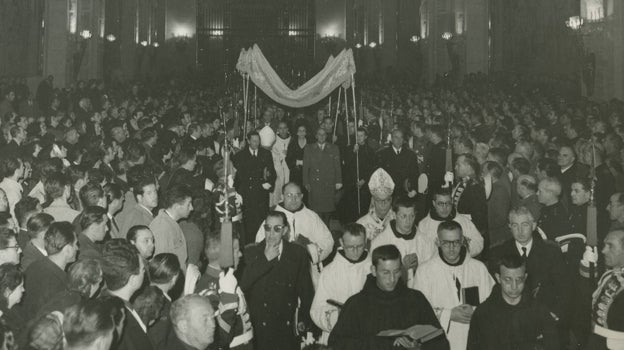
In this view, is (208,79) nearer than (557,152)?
No

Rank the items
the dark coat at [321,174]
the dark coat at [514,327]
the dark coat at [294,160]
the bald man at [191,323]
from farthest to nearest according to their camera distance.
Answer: the dark coat at [294,160]
the dark coat at [321,174]
the dark coat at [514,327]
the bald man at [191,323]

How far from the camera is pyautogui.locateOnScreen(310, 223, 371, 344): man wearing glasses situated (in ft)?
22.0

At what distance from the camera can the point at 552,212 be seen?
27.1 ft

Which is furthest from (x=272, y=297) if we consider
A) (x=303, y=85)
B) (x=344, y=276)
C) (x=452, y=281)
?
(x=303, y=85)

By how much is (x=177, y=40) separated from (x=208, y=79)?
4.29m

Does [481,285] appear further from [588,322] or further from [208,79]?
[208,79]

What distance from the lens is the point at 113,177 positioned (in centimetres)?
1010

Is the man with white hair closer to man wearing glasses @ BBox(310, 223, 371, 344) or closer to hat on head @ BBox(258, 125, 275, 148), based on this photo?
man wearing glasses @ BBox(310, 223, 371, 344)

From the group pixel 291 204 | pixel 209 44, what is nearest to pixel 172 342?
pixel 291 204

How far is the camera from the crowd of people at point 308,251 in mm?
5379

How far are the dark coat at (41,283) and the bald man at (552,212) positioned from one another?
5003 millimetres

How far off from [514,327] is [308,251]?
8.98 feet

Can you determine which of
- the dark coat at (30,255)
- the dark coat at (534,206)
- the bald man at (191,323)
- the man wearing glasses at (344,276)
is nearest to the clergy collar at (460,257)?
the man wearing glasses at (344,276)

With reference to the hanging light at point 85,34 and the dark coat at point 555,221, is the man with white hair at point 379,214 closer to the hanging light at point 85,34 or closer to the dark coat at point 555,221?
the dark coat at point 555,221
